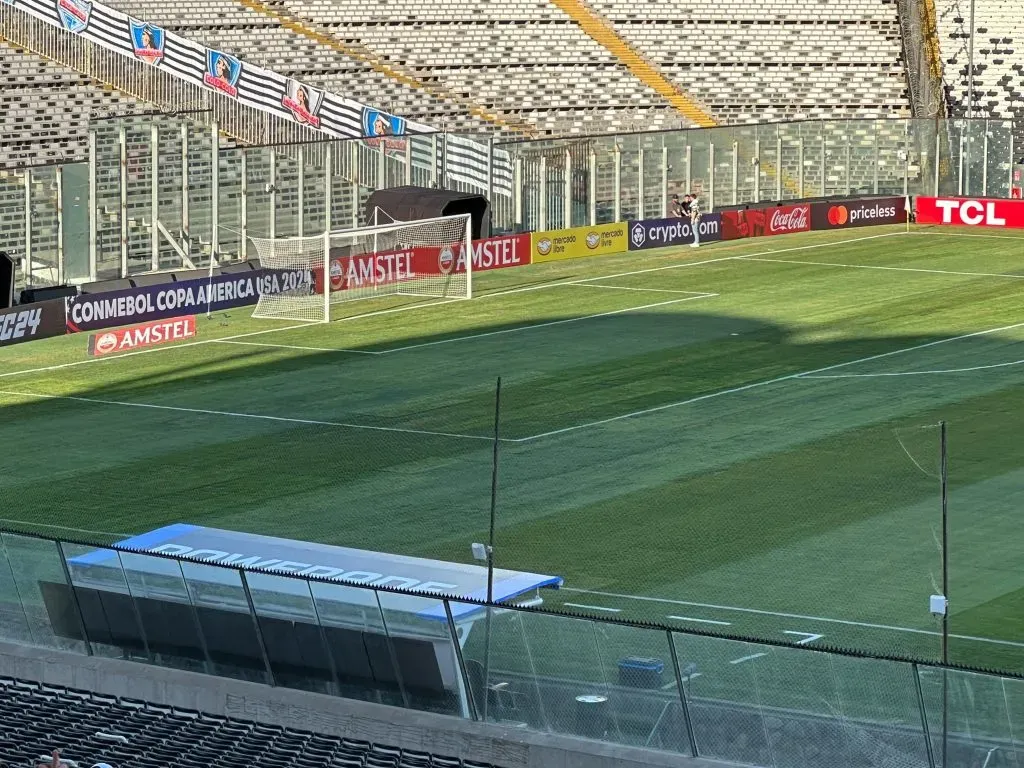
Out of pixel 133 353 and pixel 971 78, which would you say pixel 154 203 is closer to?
pixel 133 353

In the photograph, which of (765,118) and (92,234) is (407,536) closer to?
(92,234)

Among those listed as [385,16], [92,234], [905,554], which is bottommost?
[905,554]

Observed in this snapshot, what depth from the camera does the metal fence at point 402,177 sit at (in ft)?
141

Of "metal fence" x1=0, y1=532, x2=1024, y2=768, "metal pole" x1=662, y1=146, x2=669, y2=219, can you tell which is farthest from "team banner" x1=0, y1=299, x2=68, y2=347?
"metal fence" x1=0, y1=532, x2=1024, y2=768

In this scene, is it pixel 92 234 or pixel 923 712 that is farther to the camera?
pixel 92 234

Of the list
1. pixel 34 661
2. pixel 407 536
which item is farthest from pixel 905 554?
pixel 34 661

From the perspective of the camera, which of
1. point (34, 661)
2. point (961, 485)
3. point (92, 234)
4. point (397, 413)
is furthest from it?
point (92, 234)

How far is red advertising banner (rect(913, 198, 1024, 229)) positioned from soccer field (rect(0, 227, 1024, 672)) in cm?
1015

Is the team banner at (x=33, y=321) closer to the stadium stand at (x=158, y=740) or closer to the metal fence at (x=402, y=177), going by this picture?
the metal fence at (x=402, y=177)

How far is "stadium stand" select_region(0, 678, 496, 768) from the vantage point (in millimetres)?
15906

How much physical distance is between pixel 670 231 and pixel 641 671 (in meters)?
39.7

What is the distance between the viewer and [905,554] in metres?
23.7

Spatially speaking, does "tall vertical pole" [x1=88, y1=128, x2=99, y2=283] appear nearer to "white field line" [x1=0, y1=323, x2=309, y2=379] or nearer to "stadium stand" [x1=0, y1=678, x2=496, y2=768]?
"white field line" [x1=0, y1=323, x2=309, y2=379]

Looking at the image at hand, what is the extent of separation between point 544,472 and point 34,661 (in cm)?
1111
